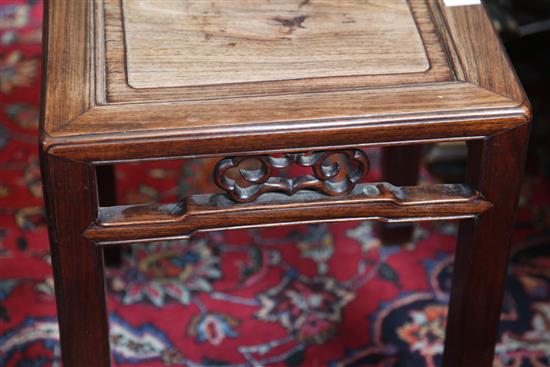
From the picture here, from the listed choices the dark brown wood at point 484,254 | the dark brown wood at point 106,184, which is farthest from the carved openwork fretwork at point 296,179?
the dark brown wood at point 106,184

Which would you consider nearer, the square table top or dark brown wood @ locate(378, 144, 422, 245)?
the square table top

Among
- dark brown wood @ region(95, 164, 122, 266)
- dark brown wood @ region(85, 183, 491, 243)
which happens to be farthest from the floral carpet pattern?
dark brown wood @ region(85, 183, 491, 243)

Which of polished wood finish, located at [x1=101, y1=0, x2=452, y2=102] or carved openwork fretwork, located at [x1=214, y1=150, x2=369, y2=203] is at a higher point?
polished wood finish, located at [x1=101, y1=0, x2=452, y2=102]

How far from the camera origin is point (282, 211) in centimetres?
109

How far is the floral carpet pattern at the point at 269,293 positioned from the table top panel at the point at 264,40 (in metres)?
0.51

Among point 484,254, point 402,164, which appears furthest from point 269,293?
point 484,254

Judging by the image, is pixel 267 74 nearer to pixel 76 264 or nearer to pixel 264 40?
pixel 264 40

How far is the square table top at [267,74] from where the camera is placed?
1.03m

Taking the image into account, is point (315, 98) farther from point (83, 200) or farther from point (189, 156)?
point (83, 200)

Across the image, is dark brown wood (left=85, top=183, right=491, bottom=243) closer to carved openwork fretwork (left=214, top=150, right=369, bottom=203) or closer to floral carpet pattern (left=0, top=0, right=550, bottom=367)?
carved openwork fretwork (left=214, top=150, right=369, bottom=203)

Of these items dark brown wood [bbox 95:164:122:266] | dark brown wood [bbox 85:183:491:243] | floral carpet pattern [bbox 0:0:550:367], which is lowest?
floral carpet pattern [bbox 0:0:550:367]

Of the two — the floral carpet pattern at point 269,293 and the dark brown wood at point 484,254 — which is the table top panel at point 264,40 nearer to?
the dark brown wood at point 484,254

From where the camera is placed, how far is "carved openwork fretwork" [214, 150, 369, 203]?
1.06 metres

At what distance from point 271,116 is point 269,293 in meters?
0.58
